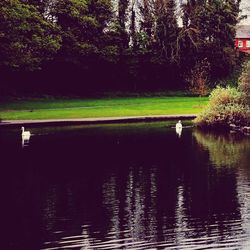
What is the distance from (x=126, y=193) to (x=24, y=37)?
3859 cm

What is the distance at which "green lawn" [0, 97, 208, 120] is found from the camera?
1742 inches

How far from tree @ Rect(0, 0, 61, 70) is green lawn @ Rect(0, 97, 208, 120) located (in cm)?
346

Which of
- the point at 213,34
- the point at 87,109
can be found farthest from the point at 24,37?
the point at 213,34

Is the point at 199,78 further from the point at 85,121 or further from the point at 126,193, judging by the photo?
the point at 126,193

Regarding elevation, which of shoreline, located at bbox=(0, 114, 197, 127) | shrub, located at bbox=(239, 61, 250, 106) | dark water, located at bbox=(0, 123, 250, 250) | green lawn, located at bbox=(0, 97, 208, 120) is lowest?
dark water, located at bbox=(0, 123, 250, 250)

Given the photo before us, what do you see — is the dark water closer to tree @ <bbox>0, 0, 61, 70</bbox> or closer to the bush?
the bush

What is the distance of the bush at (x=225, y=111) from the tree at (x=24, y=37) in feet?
56.7

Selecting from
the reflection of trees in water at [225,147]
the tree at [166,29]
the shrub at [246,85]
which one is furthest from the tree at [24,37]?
the reflection of trees in water at [225,147]

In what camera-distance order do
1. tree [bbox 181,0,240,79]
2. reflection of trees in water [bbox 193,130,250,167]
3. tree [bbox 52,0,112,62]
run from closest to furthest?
reflection of trees in water [bbox 193,130,250,167], tree [bbox 52,0,112,62], tree [bbox 181,0,240,79]

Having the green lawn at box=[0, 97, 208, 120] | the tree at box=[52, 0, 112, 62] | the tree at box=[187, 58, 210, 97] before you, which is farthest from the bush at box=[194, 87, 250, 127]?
the tree at box=[52, 0, 112, 62]

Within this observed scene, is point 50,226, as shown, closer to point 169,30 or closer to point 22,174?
point 22,174

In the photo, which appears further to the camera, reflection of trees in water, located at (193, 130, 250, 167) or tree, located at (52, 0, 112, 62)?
tree, located at (52, 0, 112, 62)

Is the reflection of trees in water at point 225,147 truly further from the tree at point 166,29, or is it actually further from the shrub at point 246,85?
the tree at point 166,29

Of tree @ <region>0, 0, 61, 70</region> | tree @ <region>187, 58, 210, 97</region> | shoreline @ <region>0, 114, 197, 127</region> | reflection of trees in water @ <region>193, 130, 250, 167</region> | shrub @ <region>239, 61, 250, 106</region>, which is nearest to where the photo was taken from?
reflection of trees in water @ <region>193, 130, 250, 167</region>
